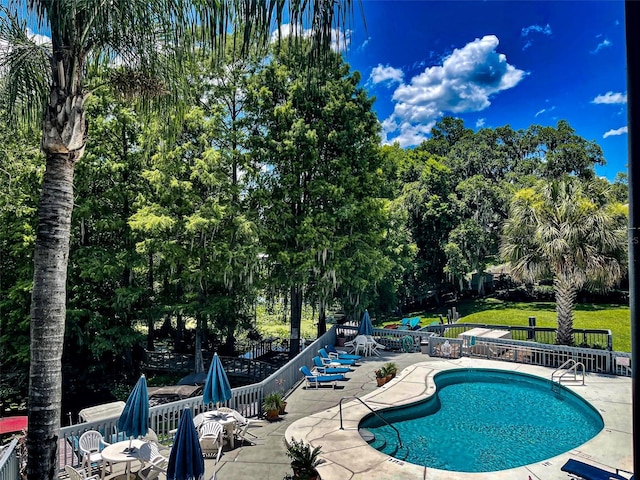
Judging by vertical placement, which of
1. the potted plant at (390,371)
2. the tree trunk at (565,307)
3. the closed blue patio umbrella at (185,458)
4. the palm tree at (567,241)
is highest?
the palm tree at (567,241)

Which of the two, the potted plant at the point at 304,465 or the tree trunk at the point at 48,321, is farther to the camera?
the potted plant at the point at 304,465

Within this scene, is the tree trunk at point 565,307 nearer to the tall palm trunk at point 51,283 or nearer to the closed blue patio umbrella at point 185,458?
the closed blue patio umbrella at point 185,458

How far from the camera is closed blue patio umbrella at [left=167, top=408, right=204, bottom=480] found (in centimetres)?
693

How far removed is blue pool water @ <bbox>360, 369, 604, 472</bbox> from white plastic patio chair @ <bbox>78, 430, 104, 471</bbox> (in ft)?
20.6

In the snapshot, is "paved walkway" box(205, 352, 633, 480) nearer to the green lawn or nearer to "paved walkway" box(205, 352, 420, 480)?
"paved walkway" box(205, 352, 420, 480)

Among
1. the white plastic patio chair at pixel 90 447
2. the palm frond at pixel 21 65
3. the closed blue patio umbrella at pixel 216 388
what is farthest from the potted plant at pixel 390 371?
the palm frond at pixel 21 65

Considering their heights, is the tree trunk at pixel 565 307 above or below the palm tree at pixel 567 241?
below

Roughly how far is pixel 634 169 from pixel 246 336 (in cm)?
2575

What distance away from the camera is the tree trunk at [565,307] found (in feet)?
54.9

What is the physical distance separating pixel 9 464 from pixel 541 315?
30306mm

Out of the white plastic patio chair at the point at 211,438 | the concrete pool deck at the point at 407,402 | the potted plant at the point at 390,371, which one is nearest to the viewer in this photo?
the concrete pool deck at the point at 407,402

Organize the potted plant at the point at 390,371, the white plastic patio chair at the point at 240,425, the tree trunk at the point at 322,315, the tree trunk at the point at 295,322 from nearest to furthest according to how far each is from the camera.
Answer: the white plastic patio chair at the point at 240,425
the potted plant at the point at 390,371
the tree trunk at the point at 295,322
the tree trunk at the point at 322,315

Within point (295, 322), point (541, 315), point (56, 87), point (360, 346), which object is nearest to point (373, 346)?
point (360, 346)

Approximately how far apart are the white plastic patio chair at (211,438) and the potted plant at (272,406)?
2.36 m
